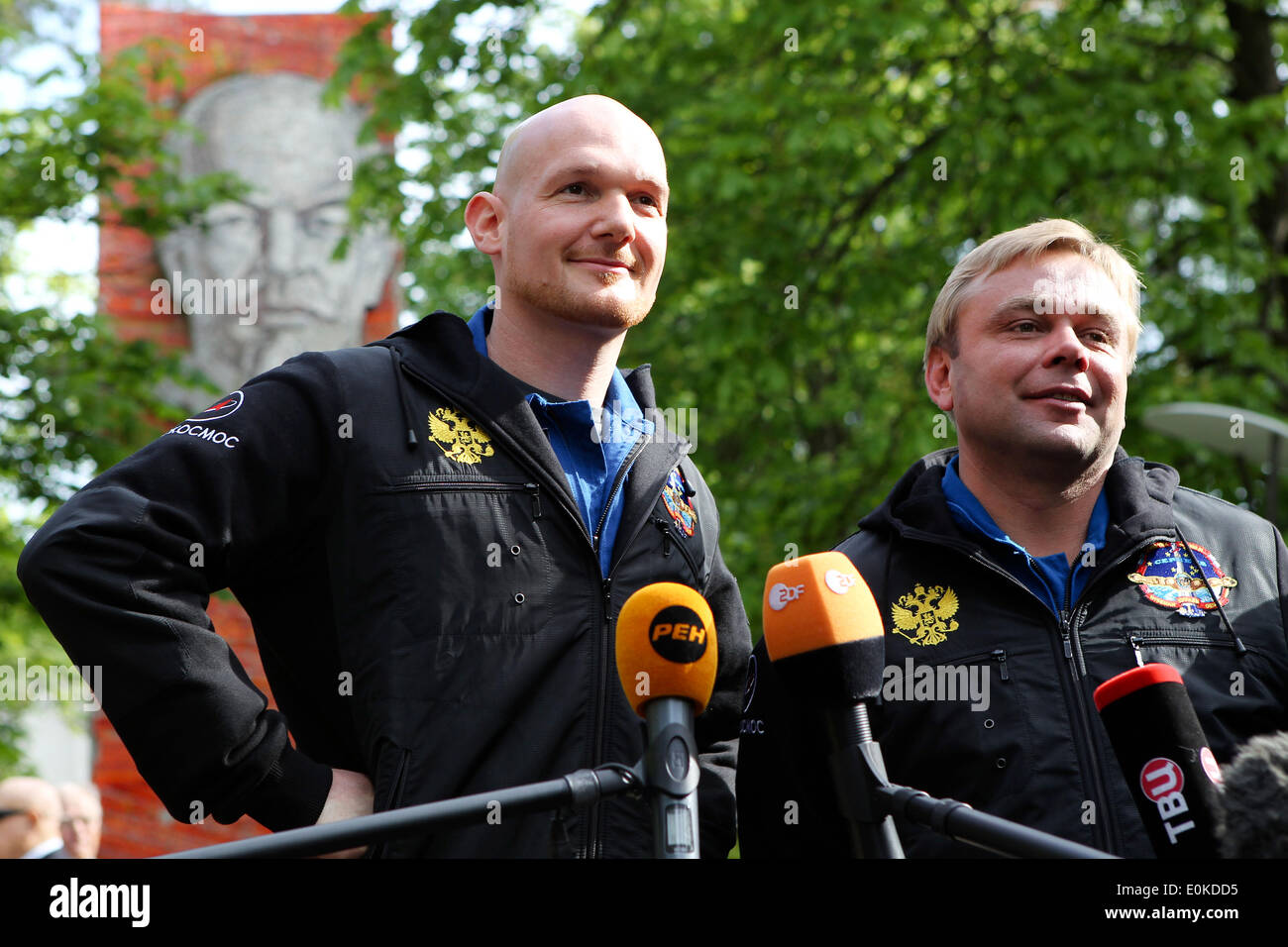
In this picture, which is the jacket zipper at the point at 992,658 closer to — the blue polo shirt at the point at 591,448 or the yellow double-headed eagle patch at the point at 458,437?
the blue polo shirt at the point at 591,448

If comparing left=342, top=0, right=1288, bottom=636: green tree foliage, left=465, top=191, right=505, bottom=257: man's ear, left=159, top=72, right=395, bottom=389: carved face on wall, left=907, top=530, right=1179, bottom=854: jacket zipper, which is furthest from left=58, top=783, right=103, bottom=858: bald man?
left=159, top=72, right=395, bottom=389: carved face on wall

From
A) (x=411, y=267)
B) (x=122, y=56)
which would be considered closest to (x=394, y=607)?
(x=122, y=56)

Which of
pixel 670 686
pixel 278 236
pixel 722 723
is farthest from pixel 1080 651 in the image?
pixel 278 236

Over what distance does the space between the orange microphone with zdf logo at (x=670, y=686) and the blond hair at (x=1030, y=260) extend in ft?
5.51

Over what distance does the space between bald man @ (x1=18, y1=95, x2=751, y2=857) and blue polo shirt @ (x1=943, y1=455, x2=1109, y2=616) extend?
58 centimetres

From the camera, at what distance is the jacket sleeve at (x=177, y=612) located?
2494mm

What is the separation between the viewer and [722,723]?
312 cm

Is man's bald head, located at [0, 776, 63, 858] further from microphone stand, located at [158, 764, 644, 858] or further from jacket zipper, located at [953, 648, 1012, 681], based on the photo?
microphone stand, located at [158, 764, 644, 858]

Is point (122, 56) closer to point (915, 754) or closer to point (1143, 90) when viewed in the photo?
point (1143, 90)

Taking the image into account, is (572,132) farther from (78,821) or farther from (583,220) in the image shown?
(78,821)

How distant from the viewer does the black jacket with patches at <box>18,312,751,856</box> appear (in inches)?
99.1

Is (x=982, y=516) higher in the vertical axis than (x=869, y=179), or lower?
lower

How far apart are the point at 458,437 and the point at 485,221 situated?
633mm

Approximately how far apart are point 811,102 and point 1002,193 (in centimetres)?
125
